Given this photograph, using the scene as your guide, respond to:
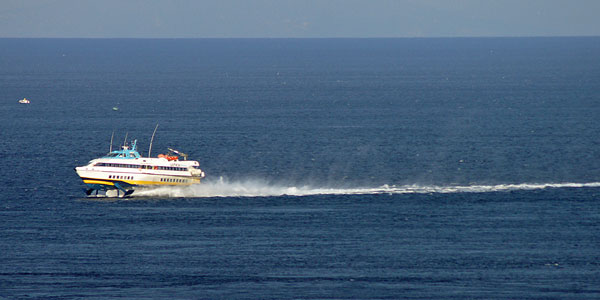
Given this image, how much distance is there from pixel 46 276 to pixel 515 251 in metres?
50.4

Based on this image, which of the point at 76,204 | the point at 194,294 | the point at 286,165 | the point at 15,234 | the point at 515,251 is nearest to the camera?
the point at 194,294

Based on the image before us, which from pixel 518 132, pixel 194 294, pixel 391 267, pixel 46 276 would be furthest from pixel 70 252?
pixel 518 132

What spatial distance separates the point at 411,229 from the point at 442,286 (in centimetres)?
2244

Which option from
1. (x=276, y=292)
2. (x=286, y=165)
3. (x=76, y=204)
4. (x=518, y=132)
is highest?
(x=518, y=132)

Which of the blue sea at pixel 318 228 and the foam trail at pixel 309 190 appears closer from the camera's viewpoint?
the blue sea at pixel 318 228

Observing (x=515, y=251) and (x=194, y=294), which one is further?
(x=515, y=251)

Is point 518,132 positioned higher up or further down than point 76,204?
higher up

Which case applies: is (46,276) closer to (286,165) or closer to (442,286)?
(442,286)

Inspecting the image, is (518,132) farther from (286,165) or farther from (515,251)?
(515,251)

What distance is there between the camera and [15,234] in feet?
370

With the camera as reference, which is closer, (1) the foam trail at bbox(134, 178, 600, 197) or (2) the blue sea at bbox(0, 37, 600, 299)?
(2) the blue sea at bbox(0, 37, 600, 299)

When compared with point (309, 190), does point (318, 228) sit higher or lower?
lower

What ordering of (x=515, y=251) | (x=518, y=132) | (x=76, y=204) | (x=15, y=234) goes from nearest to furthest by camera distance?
(x=515, y=251) < (x=15, y=234) < (x=76, y=204) < (x=518, y=132)

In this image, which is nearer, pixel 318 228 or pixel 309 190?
pixel 318 228
